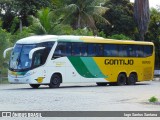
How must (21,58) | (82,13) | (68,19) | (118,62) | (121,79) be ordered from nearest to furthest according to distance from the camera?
(21,58)
(118,62)
(121,79)
(68,19)
(82,13)

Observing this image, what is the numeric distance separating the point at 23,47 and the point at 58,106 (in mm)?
12396

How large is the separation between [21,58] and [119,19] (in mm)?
33189

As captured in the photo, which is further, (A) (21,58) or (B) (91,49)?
(B) (91,49)

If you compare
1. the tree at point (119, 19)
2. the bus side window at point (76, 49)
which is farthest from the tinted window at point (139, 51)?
the tree at point (119, 19)

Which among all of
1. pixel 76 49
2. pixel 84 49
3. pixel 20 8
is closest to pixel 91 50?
pixel 84 49

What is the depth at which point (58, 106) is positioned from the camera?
17.4m

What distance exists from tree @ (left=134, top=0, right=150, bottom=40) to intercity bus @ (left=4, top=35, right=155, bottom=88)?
1653 cm

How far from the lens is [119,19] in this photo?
60.9 meters

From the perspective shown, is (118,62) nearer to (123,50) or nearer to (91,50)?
(123,50)

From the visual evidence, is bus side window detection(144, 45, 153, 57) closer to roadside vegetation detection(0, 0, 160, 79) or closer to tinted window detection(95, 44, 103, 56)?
tinted window detection(95, 44, 103, 56)

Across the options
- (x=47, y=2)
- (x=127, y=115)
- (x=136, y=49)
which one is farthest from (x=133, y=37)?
(x=127, y=115)

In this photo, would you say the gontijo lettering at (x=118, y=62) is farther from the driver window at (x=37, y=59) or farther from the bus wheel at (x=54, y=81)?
the driver window at (x=37, y=59)

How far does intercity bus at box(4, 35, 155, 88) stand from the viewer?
95.0ft

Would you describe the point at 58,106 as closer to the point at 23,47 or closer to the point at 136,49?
the point at 23,47
